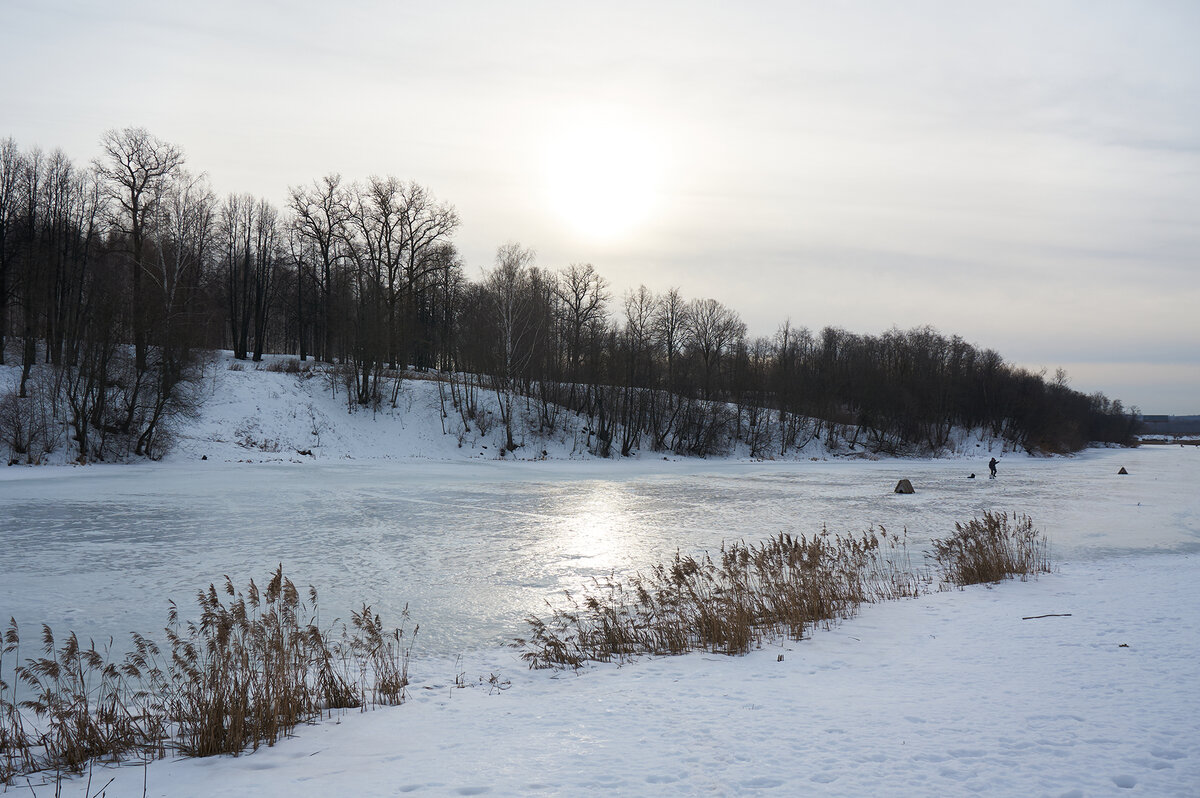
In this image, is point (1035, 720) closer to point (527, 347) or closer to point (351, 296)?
point (527, 347)

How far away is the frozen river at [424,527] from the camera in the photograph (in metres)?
9.68

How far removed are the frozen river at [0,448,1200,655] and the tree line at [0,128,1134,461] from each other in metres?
6.00

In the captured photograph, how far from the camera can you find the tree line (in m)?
32.2

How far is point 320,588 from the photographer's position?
10242mm

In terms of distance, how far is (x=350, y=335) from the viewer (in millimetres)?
44938

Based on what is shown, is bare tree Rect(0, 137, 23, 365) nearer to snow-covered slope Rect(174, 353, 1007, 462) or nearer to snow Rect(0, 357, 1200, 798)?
snow-covered slope Rect(174, 353, 1007, 462)

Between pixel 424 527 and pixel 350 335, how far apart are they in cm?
3203

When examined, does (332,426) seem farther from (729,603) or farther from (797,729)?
(797,729)

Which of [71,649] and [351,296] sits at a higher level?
[351,296]

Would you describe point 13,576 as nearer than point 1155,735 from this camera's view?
No

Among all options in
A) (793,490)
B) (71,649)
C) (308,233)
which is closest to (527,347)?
(308,233)

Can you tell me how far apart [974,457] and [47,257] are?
73.8 metres

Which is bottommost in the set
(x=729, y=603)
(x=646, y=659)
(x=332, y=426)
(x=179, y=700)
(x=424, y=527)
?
(x=424, y=527)

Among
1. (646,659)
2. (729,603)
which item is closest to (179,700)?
(646,659)
